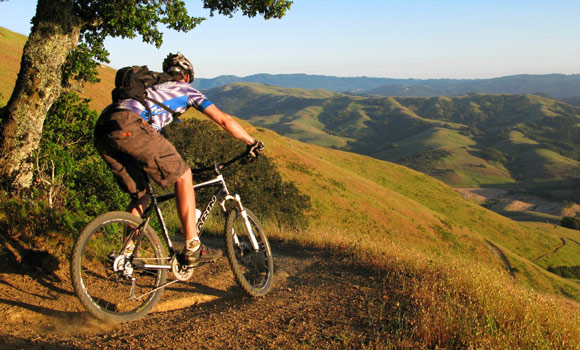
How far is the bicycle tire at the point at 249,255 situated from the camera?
5285 mm

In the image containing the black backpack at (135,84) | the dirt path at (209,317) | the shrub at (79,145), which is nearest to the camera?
the dirt path at (209,317)

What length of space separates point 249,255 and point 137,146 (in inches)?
86.7

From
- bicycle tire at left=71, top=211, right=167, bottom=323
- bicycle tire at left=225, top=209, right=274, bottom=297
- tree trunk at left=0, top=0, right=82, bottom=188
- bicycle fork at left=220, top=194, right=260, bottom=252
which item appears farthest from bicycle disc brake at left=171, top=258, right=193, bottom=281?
tree trunk at left=0, top=0, right=82, bottom=188

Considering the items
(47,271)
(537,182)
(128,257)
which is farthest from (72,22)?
(537,182)

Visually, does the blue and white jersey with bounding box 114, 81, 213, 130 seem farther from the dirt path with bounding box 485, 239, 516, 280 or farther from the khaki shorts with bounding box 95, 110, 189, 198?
the dirt path with bounding box 485, 239, 516, 280

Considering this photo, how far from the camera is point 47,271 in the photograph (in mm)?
5363

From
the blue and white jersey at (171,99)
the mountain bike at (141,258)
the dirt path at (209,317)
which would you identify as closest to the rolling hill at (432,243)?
the dirt path at (209,317)

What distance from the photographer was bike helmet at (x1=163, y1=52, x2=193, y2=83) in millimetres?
4863

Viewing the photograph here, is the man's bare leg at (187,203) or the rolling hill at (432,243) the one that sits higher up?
the man's bare leg at (187,203)

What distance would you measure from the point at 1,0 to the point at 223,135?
857 inches

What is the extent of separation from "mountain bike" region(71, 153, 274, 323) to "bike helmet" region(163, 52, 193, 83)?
1186 mm

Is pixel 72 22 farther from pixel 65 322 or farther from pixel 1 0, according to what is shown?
pixel 65 322

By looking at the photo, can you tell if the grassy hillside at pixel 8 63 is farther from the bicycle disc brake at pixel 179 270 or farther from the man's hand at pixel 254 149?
the man's hand at pixel 254 149

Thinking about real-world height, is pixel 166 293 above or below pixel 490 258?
above
